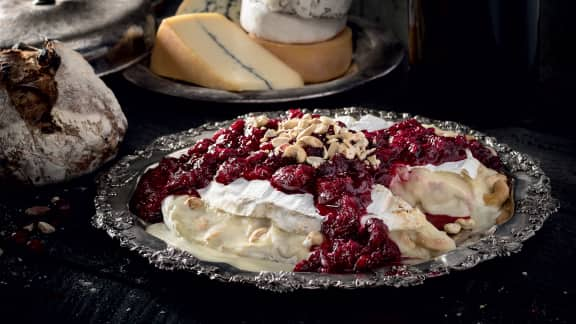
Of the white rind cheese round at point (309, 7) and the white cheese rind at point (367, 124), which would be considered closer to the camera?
the white cheese rind at point (367, 124)

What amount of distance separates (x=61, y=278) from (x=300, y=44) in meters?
1.21

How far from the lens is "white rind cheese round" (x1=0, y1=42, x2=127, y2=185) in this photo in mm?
1774

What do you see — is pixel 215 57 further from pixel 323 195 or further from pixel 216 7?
pixel 323 195

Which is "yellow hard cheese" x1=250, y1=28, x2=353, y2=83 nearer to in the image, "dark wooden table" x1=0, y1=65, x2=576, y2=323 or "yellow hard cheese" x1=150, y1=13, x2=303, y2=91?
"yellow hard cheese" x1=150, y1=13, x2=303, y2=91

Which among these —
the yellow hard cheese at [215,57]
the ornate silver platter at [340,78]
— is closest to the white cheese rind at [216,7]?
the yellow hard cheese at [215,57]

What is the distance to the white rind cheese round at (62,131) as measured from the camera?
5.82ft

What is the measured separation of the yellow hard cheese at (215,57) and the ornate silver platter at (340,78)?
0.14 feet

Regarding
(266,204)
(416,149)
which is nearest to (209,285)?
(266,204)

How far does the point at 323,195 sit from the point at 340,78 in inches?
42.3

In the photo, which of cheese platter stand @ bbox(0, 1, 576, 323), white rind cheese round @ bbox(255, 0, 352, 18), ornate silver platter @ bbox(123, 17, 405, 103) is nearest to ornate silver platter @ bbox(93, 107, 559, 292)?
cheese platter stand @ bbox(0, 1, 576, 323)

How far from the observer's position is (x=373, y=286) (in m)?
1.28

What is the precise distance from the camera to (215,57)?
8.04 ft

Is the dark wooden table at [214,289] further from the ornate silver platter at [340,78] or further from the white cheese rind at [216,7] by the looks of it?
the white cheese rind at [216,7]

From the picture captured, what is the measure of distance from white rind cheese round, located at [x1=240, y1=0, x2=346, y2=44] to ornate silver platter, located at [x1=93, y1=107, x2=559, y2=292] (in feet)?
2.41
